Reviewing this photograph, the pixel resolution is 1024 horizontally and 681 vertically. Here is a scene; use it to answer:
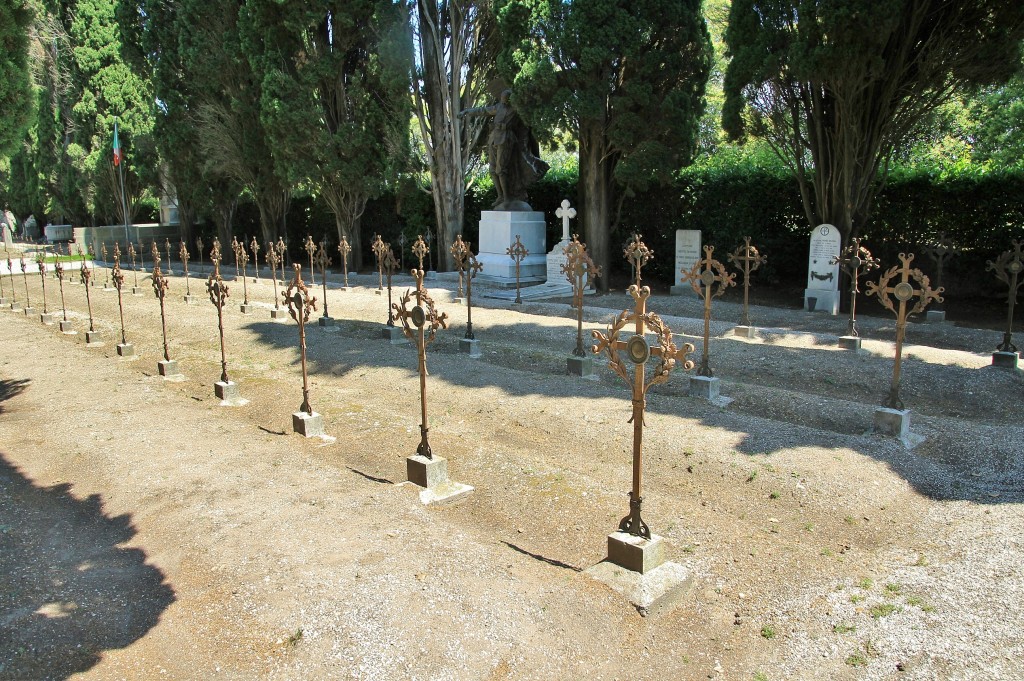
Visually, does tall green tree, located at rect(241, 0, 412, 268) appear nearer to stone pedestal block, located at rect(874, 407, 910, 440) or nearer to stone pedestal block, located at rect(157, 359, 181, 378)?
stone pedestal block, located at rect(157, 359, 181, 378)

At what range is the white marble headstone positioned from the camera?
536 inches

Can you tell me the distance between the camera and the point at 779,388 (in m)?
8.29

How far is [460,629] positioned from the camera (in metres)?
3.77

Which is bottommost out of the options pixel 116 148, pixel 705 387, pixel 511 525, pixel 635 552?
pixel 511 525

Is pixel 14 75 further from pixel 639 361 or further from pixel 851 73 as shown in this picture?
pixel 851 73

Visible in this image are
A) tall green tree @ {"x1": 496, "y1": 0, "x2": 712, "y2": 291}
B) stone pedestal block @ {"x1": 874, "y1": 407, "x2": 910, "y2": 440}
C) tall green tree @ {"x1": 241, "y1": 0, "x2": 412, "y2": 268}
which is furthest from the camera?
tall green tree @ {"x1": 241, "y1": 0, "x2": 412, "y2": 268}

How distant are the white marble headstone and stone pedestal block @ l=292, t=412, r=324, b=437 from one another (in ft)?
33.3

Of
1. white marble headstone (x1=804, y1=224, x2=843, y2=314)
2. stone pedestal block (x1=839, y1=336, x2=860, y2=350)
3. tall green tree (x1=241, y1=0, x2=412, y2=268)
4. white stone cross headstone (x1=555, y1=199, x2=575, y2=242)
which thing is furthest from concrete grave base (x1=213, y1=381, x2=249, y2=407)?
tall green tree (x1=241, y1=0, x2=412, y2=268)

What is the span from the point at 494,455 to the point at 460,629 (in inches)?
104

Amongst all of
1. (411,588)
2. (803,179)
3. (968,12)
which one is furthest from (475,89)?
(411,588)

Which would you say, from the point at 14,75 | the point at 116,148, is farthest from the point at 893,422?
the point at 116,148

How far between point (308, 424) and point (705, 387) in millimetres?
4184

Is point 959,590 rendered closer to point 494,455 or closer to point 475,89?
point 494,455

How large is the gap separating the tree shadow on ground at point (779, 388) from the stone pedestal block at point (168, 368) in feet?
5.40
